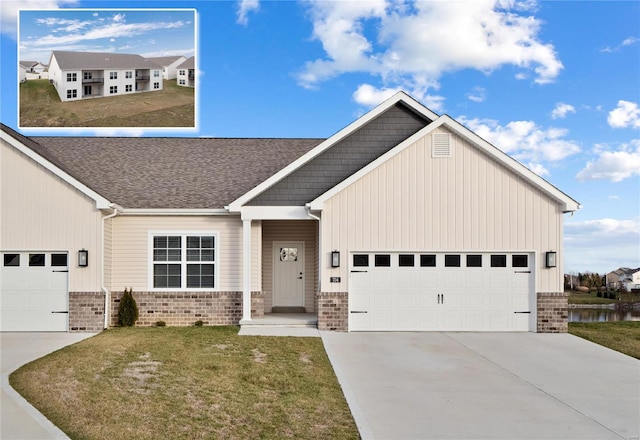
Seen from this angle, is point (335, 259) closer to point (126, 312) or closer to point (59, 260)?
point (126, 312)

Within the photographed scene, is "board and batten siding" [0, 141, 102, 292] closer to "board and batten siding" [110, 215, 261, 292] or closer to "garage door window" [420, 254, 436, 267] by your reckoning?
"board and batten siding" [110, 215, 261, 292]

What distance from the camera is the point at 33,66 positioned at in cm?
1903

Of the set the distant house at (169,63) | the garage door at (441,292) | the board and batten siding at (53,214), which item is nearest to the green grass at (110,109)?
the distant house at (169,63)

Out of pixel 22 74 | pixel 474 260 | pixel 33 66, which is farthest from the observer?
pixel 22 74

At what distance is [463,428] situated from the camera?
7.49m

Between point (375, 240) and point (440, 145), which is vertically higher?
point (440, 145)

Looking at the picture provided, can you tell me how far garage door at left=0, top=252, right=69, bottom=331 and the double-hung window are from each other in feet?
7.74

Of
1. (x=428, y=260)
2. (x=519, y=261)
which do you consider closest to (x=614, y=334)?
(x=519, y=261)

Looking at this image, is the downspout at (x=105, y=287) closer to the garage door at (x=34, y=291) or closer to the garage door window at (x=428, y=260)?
the garage door at (x=34, y=291)

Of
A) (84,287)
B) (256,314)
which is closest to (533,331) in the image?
(256,314)

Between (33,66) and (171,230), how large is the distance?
7.49 meters

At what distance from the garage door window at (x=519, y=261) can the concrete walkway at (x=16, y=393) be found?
36.1 feet

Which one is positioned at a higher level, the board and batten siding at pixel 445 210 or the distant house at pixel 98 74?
the distant house at pixel 98 74

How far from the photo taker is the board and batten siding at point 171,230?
16562 mm
